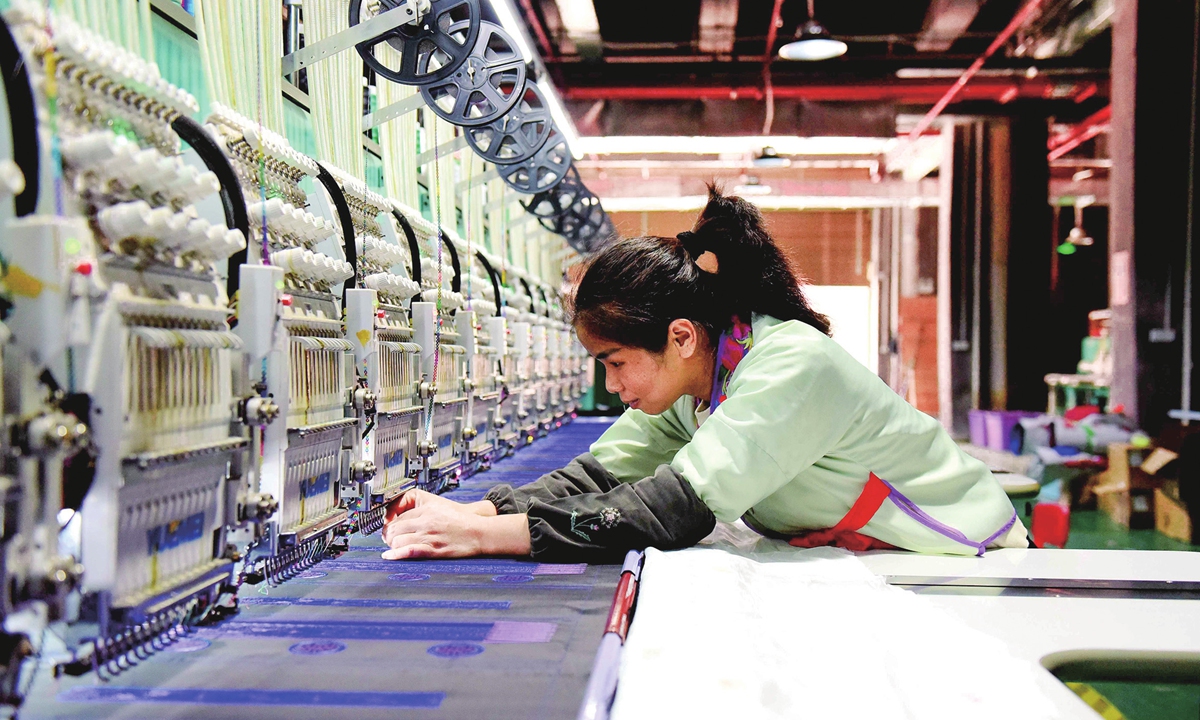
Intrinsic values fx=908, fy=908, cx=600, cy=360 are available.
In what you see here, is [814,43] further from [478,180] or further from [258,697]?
[258,697]

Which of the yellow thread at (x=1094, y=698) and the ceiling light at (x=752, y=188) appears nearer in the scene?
the yellow thread at (x=1094, y=698)

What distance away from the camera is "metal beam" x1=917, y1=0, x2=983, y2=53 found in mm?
6745

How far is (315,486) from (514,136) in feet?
7.29

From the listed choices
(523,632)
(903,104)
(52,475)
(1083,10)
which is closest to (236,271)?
(52,475)

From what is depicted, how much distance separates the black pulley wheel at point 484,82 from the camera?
2.76 metres

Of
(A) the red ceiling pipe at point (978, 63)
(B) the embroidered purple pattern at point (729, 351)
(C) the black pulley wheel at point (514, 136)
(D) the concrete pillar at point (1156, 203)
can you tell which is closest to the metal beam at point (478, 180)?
(C) the black pulley wheel at point (514, 136)

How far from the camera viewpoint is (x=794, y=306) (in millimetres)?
1827

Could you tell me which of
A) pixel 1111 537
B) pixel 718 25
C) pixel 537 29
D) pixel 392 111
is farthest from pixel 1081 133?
pixel 392 111

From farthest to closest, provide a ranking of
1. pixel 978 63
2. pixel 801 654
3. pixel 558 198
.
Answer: pixel 978 63 < pixel 558 198 < pixel 801 654

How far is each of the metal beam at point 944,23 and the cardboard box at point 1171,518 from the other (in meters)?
3.70

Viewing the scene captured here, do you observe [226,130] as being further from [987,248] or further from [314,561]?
[987,248]

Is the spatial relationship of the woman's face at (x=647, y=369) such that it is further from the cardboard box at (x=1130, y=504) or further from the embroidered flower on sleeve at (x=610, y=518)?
the cardboard box at (x=1130, y=504)

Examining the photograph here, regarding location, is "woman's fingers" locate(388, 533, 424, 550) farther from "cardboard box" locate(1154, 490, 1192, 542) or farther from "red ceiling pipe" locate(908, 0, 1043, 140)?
"red ceiling pipe" locate(908, 0, 1043, 140)

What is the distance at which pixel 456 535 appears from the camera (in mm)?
1669
